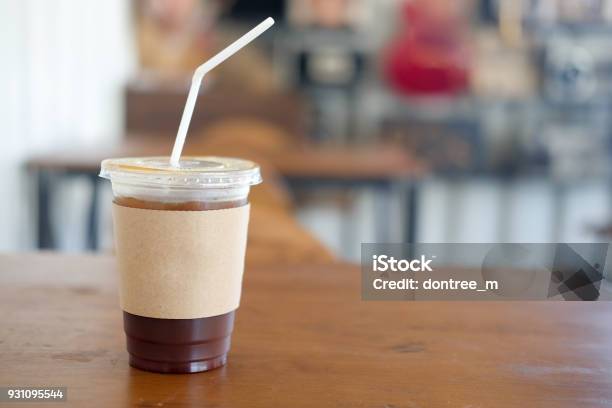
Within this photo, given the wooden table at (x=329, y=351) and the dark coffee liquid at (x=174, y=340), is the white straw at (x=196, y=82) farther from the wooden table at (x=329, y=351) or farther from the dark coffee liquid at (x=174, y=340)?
the wooden table at (x=329, y=351)

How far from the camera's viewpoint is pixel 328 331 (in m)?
0.81

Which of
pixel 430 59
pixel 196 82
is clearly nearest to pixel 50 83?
pixel 430 59

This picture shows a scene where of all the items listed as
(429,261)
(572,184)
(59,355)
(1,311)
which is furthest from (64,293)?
(572,184)

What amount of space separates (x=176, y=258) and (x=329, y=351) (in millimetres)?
166

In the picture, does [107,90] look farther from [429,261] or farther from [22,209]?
[429,261]

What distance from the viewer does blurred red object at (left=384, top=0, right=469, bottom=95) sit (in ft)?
14.7

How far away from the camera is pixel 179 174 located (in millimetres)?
639

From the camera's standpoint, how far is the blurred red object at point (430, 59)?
14.7 feet

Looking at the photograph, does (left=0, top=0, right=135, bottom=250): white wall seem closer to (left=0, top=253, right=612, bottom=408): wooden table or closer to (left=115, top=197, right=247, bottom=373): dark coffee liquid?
(left=0, top=253, right=612, bottom=408): wooden table

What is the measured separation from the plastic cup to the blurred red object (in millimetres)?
3901

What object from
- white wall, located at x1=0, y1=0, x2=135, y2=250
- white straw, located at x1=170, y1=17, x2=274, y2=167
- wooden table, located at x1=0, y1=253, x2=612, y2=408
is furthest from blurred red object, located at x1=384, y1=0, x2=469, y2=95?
white straw, located at x1=170, y1=17, x2=274, y2=167

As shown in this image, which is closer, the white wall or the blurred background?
the white wall

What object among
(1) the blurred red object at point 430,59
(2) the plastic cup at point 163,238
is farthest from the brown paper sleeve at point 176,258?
(1) the blurred red object at point 430,59

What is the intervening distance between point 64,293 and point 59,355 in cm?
24
